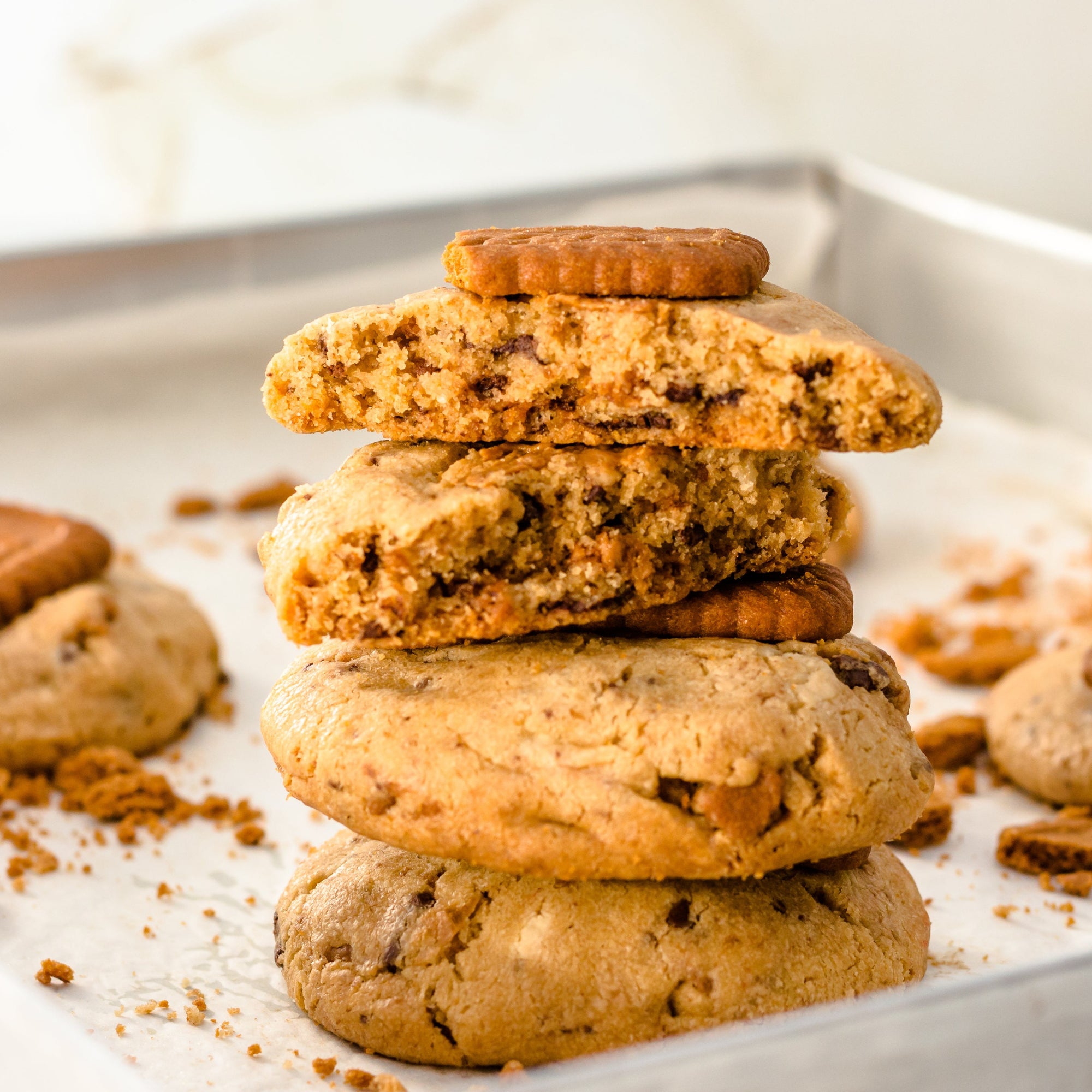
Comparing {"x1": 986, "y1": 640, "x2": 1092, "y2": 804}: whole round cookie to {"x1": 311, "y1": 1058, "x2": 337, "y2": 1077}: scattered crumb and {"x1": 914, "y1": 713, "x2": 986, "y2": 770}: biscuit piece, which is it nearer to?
{"x1": 914, "y1": 713, "x2": 986, "y2": 770}: biscuit piece

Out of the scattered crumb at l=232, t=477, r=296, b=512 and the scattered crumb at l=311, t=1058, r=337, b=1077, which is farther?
the scattered crumb at l=232, t=477, r=296, b=512

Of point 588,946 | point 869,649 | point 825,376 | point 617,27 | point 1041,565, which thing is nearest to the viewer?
point 825,376

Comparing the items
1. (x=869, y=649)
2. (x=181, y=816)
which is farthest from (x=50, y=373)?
(x=869, y=649)

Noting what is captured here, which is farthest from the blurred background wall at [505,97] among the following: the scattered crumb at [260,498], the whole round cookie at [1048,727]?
the whole round cookie at [1048,727]

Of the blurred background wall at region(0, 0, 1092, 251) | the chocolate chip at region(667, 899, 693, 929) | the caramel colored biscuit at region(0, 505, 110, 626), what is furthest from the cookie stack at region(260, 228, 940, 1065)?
the blurred background wall at region(0, 0, 1092, 251)

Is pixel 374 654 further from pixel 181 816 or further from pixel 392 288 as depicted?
pixel 392 288

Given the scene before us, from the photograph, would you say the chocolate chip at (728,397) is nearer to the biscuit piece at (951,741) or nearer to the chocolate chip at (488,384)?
the chocolate chip at (488,384)
